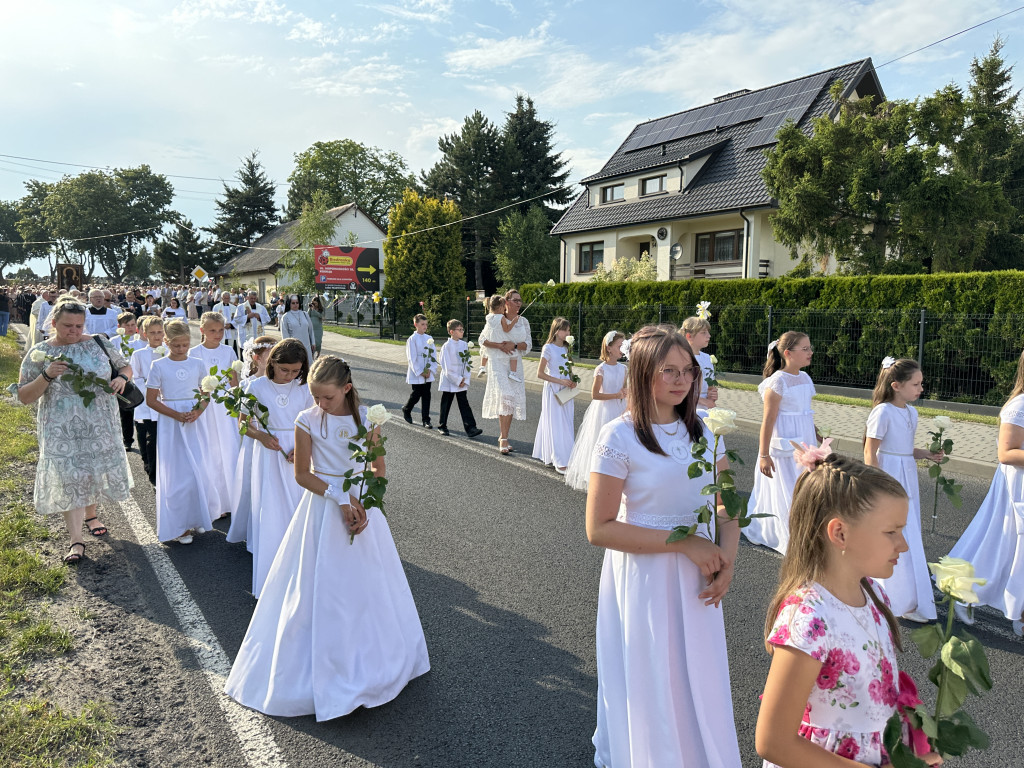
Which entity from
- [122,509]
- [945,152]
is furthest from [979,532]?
[945,152]

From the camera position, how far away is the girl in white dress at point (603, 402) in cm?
775

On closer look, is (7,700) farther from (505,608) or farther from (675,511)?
(675,511)

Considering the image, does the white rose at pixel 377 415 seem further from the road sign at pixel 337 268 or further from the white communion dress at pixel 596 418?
the road sign at pixel 337 268

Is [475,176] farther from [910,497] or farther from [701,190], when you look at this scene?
[910,497]

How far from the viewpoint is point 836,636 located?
1938 mm

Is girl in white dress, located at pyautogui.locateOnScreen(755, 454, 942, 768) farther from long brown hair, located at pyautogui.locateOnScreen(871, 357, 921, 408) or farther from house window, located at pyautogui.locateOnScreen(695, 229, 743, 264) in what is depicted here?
house window, located at pyautogui.locateOnScreen(695, 229, 743, 264)

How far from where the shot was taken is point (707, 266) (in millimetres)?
31172

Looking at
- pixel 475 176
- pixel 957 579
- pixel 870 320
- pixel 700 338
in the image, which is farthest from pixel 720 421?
pixel 475 176

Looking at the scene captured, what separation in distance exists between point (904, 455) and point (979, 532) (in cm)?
80

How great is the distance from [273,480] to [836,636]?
13.6 ft

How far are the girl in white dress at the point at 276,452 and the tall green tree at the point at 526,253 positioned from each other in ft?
141

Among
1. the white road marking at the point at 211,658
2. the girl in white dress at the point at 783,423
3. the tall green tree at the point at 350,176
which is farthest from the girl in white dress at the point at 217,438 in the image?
the tall green tree at the point at 350,176

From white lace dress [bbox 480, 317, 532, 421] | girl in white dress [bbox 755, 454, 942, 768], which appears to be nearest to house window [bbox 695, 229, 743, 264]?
white lace dress [bbox 480, 317, 532, 421]

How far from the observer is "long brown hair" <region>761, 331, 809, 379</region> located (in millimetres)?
5660
